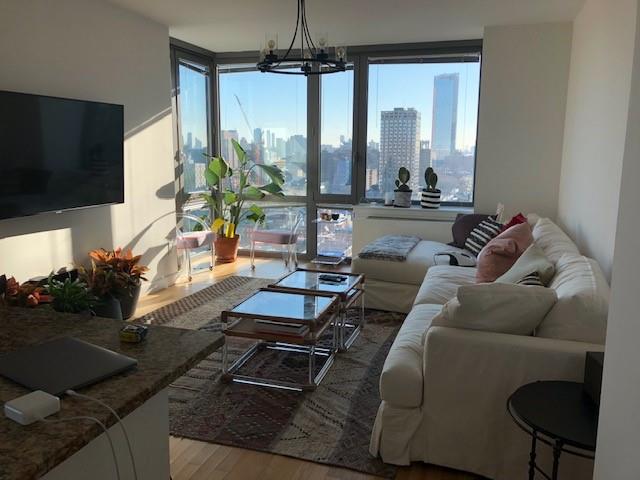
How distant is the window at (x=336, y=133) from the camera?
6047 millimetres

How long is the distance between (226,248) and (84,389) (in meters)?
5.20

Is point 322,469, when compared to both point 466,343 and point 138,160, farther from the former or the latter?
point 138,160

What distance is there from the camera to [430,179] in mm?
5539

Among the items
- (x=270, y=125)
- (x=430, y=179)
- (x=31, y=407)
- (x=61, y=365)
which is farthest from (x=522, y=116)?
(x=31, y=407)

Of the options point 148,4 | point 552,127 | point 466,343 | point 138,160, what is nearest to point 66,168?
point 138,160

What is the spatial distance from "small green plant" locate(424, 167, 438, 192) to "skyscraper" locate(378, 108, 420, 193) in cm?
36

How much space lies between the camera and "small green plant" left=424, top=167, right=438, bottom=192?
5527 millimetres

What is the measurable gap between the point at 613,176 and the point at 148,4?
360 cm

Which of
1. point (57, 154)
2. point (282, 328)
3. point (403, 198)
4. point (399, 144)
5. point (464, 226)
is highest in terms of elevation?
point (399, 144)

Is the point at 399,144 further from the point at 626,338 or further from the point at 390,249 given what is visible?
the point at 626,338

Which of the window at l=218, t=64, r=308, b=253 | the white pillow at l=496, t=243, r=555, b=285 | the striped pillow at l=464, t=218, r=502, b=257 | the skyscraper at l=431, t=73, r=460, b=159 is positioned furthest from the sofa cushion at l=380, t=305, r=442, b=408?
the window at l=218, t=64, r=308, b=253

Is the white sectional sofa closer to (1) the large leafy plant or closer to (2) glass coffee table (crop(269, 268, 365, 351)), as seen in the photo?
(2) glass coffee table (crop(269, 268, 365, 351))

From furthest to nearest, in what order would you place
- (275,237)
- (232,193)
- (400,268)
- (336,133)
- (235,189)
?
1. (235,189)
2. (336,133)
3. (232,193)
4. (275,237)
5. (400,268)

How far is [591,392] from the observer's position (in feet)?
5.88
